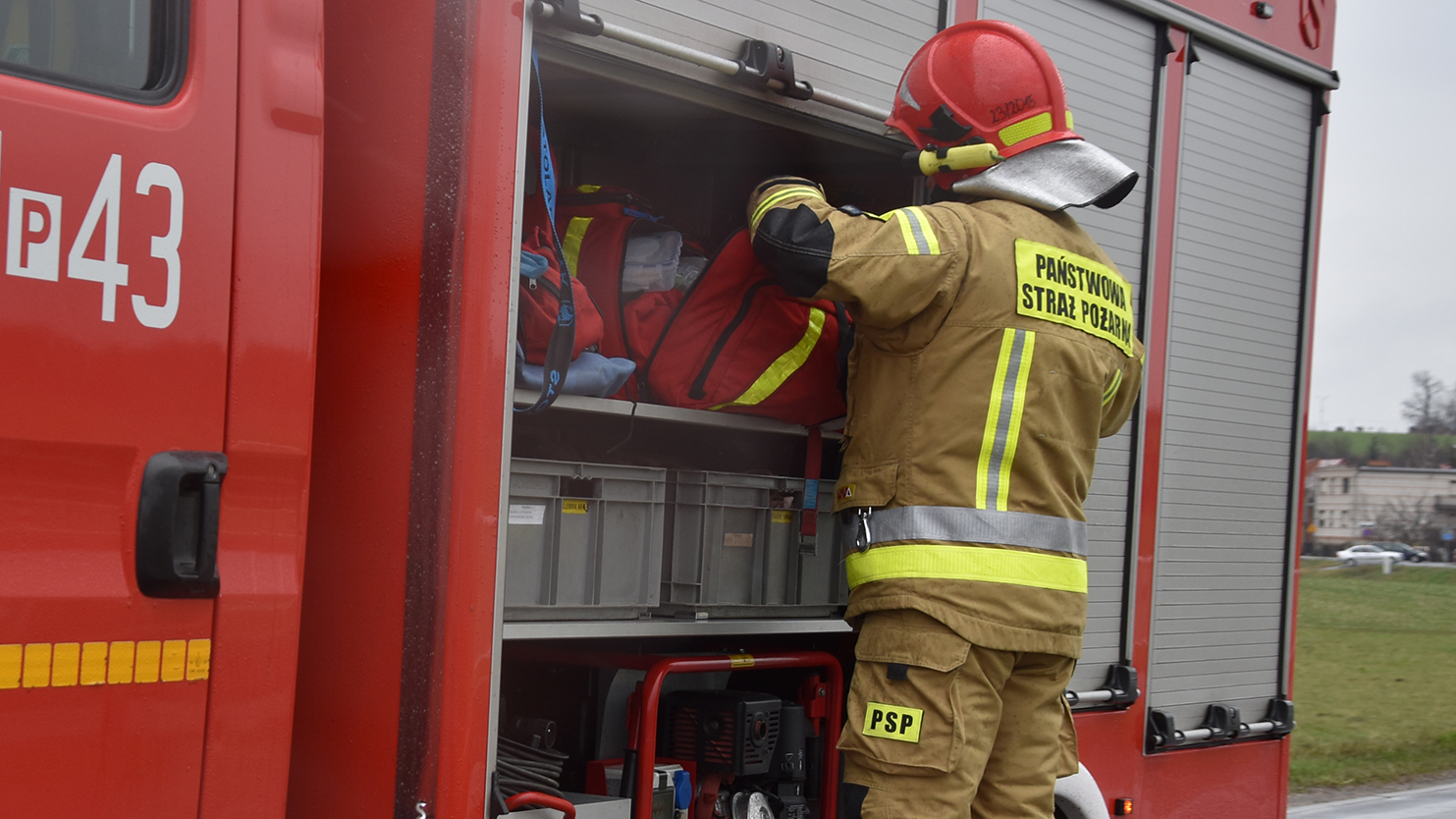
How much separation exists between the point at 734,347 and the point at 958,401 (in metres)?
0.47

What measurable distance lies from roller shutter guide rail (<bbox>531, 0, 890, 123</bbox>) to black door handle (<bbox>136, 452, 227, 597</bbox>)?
0.84 m

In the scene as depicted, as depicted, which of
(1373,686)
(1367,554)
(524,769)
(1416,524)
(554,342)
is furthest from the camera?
(1416,524)

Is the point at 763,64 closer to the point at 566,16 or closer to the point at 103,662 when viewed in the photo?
the point at 566,16

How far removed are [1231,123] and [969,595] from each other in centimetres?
181

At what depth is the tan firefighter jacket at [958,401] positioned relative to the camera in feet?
7.79

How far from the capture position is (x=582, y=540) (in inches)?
93.9

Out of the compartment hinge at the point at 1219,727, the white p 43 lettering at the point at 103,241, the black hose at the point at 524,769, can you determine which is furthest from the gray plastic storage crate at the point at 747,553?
the white p 43 lettering at the point at 103,241

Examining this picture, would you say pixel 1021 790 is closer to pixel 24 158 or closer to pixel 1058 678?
pixel 1058 678

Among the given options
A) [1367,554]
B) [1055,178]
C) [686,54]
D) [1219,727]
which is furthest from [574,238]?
[1367,554]

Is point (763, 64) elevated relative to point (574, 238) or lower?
elevated

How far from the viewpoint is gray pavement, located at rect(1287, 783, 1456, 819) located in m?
6.98

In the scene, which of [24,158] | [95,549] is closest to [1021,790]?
[95,549]

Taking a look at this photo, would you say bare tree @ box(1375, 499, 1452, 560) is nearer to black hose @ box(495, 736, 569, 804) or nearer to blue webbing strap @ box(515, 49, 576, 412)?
black hose @ box(495, 736, 569, 804)

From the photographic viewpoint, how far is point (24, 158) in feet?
5.08
